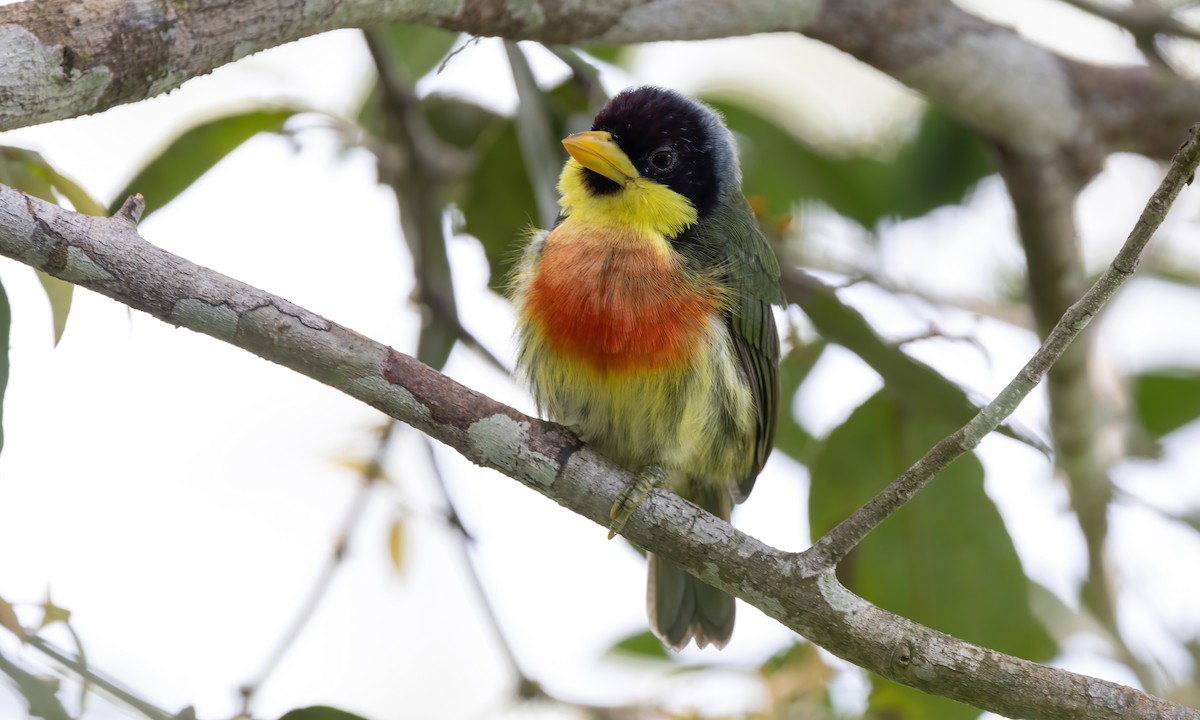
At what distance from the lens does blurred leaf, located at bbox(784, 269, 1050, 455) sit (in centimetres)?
308

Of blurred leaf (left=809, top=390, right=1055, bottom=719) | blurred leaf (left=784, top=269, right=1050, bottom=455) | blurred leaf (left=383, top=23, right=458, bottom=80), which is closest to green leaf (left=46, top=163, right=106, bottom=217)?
blurred leaf (left=383, top=23, right=458, bottom=80)

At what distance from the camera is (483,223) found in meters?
3.69

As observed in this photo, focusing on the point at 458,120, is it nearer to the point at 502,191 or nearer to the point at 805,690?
the point at 502,191

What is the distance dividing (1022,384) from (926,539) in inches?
59.1

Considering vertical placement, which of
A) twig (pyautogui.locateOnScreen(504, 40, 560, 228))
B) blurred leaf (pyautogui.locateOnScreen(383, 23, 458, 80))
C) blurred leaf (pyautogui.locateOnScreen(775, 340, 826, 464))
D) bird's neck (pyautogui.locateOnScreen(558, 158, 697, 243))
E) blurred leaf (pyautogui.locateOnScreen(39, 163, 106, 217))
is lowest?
blurred leaf (pyautogui.locateOnScreen(775, 340, 826, 464))

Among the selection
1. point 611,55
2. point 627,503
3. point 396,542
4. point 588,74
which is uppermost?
point 611,55

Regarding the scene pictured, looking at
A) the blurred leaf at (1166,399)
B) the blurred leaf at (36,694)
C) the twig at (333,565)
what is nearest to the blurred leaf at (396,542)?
the twig at (333,565)

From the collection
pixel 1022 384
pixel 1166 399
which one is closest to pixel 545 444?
pixel 1022 384

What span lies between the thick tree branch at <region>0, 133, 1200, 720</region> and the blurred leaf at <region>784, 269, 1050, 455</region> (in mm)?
990

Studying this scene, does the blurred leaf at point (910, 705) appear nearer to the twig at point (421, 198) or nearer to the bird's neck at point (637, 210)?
the bird's neck at point (637, 210)

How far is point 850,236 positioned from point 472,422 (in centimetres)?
248

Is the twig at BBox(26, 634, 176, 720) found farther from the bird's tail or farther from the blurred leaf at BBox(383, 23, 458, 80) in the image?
the blurred leaf at BBox(383, 23, 458, 80)

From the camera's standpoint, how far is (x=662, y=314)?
2.75m

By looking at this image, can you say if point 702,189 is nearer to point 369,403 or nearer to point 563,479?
point 563,479
